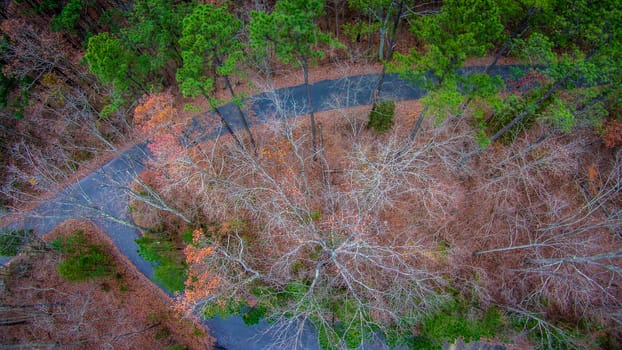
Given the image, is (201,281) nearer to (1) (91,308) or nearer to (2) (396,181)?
(2) (396,181)

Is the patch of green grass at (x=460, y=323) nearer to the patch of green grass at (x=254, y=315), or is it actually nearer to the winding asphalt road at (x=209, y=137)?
the patch of green grass at (x=254, y=315)

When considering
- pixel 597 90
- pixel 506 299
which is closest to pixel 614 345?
pixel 506 299

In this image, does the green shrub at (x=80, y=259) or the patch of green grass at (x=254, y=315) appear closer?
the patch of green grass at (x=254, y=315)

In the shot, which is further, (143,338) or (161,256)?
(143,338)

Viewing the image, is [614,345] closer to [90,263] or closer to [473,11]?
[473,11]

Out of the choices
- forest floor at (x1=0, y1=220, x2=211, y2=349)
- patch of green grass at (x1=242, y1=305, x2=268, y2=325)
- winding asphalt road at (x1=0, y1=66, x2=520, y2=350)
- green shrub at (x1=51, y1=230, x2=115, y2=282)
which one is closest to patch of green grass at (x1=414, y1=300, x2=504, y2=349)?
patch of green grass at (x1=242, y1=305, x2=268, y2=325)

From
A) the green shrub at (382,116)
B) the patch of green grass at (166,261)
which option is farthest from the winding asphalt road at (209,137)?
the patch of green grass at (166,261)

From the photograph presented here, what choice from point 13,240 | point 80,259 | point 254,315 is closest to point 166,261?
point 80,259
